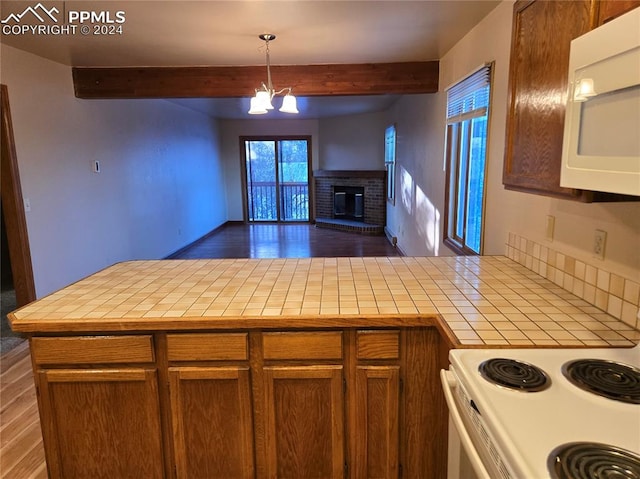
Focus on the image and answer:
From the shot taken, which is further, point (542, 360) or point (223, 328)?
point (223, 328)

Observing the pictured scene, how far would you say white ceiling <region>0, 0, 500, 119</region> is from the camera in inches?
94.5

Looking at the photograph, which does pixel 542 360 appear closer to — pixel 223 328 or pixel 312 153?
pixel 223 328

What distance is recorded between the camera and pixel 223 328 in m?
1.44

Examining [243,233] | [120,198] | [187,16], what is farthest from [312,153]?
[187,16]

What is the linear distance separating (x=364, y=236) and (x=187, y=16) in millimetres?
6011

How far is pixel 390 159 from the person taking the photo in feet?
24.9

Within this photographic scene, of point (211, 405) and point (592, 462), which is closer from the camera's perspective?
point (592, 462)

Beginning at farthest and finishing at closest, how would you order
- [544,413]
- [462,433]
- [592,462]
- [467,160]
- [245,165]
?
[245,165] → [467,160] → [462,433] → [544,413] → [592,462]

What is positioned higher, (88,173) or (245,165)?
(245,165)

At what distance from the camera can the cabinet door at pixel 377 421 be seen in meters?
1.50

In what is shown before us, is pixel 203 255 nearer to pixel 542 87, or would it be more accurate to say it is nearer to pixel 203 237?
pixel 203 237

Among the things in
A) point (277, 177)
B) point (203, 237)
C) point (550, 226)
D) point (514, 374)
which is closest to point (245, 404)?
point (514, 374)

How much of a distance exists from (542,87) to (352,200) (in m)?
7.66

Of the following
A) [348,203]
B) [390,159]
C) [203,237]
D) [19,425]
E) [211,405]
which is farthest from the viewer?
[348,203]
